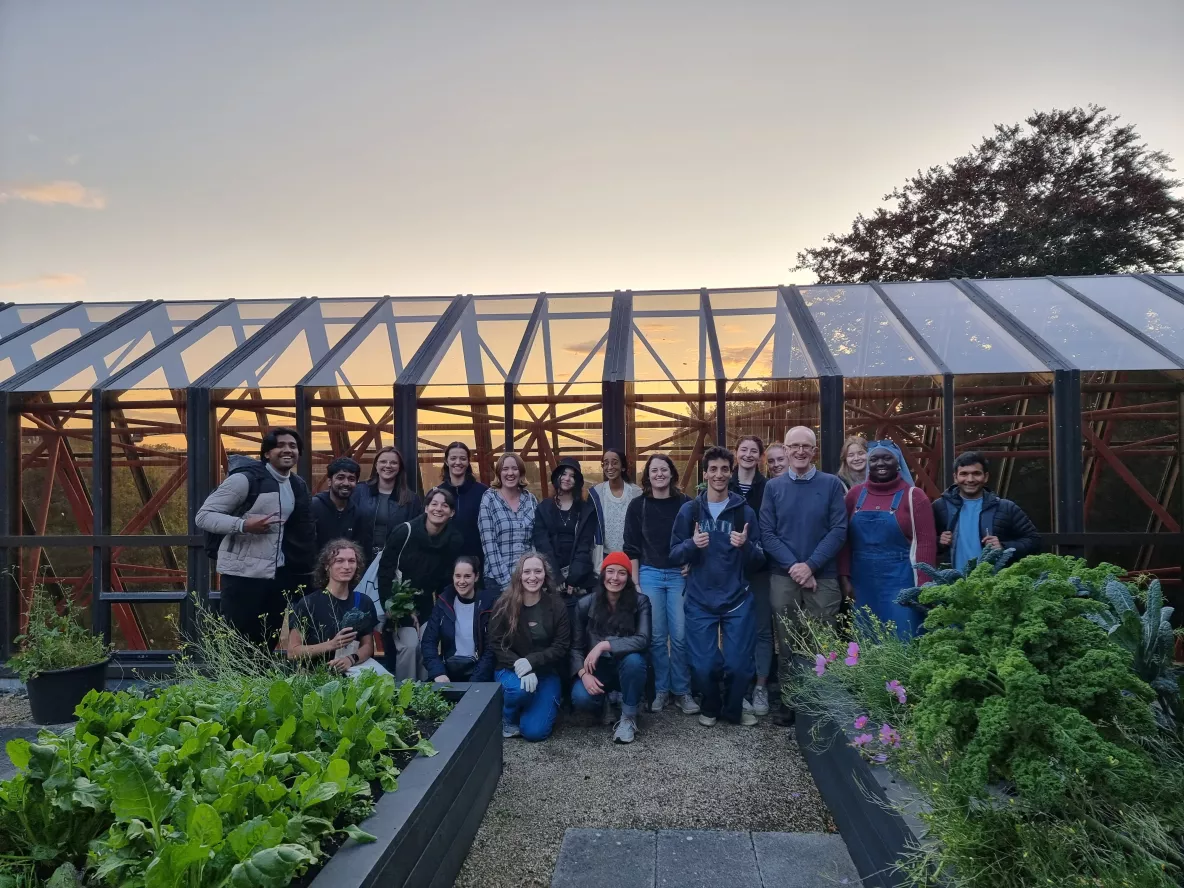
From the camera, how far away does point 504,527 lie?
4.95m

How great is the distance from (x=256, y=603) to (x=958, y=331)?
630 cm

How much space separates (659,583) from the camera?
4883 mm

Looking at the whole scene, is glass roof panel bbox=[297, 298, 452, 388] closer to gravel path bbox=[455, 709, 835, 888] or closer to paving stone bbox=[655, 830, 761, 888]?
gravel path bbox=[455, 709, 835, 888]

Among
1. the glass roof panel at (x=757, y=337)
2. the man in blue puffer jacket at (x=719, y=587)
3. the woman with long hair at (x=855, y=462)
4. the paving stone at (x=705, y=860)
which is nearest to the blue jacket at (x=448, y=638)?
the man in blue puffer jacket at (x=719, y=587)

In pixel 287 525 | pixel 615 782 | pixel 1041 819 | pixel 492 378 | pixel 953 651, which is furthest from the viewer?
pixel 492 378

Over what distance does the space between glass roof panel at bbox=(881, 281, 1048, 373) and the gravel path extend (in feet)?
11.4

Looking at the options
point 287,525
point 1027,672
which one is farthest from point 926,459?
point 287,525

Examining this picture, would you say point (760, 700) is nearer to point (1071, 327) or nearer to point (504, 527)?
point (504, 527)

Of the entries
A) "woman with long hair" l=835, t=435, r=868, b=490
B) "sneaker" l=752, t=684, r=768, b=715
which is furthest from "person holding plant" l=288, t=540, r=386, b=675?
"woman with long hair" l=835, t=435, r=868, b=490

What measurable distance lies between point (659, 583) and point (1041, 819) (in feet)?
10.0

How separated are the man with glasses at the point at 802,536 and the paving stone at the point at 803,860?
1.35 meters

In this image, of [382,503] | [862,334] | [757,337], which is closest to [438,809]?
[382,503]

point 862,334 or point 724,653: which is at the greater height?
point 862,334

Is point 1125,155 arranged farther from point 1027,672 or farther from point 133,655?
point 133,655
